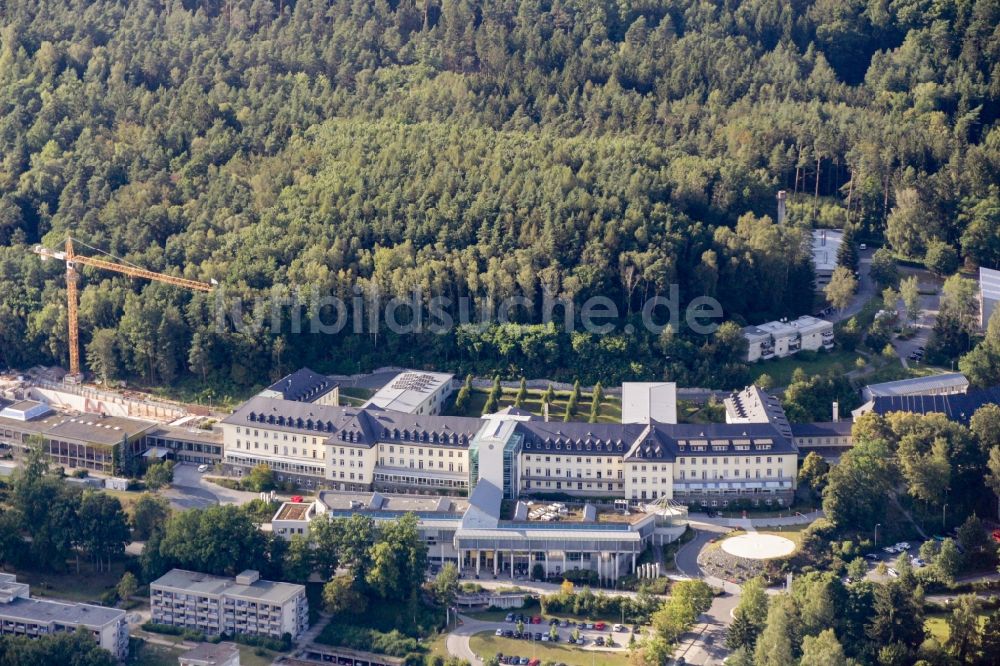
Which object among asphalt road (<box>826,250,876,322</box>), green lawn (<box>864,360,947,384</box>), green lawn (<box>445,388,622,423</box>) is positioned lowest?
green lawn (<box>445,388,622,423</box>)

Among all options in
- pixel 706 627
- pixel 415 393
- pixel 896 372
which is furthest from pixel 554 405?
pixel 706 627

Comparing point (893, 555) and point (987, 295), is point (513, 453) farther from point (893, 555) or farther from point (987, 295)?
point (987, 295)

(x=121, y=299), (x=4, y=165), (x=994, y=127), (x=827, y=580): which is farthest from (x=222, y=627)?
(x=994, y=127)

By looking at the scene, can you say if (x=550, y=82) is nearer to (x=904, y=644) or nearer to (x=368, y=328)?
(x=368, y=328)

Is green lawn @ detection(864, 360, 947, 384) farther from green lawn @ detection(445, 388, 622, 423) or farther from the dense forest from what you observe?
green lawn @ detection(445, 388, 622, 423)

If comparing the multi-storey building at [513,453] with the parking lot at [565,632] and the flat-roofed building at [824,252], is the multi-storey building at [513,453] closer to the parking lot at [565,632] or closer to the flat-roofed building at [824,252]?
the parking lot at [565,632]

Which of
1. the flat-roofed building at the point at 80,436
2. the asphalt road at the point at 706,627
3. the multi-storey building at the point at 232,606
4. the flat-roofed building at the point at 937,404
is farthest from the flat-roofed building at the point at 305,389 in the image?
the flat-roofed building at the point at 937,404

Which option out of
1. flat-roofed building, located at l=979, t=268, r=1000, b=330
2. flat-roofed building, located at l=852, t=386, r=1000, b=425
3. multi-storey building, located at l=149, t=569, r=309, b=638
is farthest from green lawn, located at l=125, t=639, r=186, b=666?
flat-roofed building, located at l=979, t=268, r=1000, b=330
